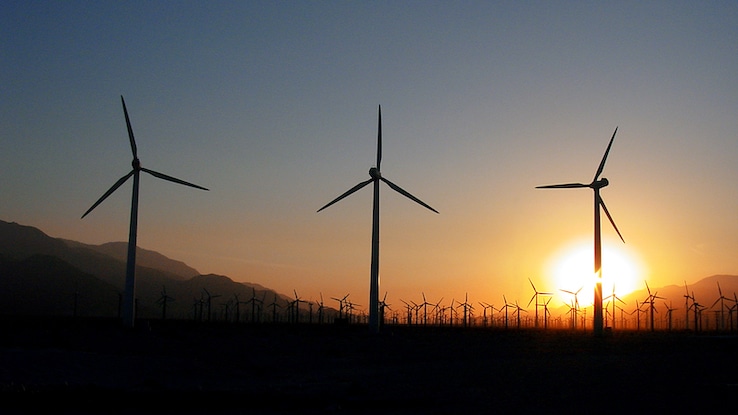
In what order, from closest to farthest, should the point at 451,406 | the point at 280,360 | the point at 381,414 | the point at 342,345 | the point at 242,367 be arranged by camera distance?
the point at 381,414, the point at 451,406, the point at 242,367, the point at 280,360, the point at 342,345

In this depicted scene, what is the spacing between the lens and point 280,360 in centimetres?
5272

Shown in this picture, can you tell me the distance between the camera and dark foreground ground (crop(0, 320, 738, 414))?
29969mm

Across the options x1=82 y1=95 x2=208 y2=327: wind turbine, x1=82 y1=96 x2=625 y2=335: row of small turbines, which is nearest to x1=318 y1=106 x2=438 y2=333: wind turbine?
x1=82 y1=96 x2=625 y2=335: row of small turbines

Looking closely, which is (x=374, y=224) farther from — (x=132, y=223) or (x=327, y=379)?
(x=327, y=379)

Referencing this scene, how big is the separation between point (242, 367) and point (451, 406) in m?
19.9

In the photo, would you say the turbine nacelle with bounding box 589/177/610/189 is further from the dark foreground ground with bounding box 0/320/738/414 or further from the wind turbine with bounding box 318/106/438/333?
the dark foreground ground with bounding box 0/320/738/414

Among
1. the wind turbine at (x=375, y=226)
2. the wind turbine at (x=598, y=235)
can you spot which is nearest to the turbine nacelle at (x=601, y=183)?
the wind turbine at (x=598, y=235)

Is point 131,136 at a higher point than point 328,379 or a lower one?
higher

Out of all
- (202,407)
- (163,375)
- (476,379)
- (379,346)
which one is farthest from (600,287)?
(202,407)

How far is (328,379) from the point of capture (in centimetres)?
4188

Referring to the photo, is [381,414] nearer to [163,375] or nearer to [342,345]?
[163,375]

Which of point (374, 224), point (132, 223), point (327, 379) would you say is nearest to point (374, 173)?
point (374, 224)

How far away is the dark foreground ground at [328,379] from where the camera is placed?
2997 cm

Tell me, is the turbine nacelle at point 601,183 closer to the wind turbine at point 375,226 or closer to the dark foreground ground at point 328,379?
the wind turbine at point 375,226
